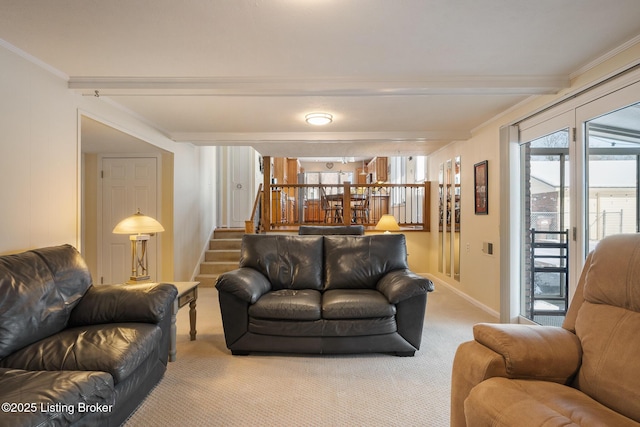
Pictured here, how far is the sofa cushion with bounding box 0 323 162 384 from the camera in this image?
165 cm

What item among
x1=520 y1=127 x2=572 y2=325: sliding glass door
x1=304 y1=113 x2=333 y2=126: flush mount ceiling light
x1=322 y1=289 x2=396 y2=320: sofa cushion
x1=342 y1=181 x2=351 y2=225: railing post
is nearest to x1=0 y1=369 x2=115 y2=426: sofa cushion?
x1=322 y1=289 x2=396 y2=320: sofa cushion

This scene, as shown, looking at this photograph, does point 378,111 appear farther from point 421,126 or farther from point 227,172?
point 227,172

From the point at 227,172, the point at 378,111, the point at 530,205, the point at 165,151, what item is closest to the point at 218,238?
the point at 227,172

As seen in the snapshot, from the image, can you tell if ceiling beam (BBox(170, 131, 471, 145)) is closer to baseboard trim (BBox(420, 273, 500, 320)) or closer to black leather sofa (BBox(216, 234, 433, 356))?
baseboard trim (BBox(420, 273, 500, 320))

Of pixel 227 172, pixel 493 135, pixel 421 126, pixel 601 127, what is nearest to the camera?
pixel 601 127

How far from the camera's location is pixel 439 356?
9.14ft

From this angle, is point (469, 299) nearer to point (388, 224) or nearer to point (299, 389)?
point (388, 224)

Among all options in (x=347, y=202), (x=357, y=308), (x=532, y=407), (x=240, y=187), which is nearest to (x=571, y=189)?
(x=357, y=308)

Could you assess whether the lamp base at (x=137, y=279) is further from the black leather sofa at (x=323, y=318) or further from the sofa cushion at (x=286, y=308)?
the sofa cushion at (x=286, y=308)

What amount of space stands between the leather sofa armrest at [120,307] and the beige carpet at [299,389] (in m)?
0.53

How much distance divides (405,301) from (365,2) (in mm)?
2127

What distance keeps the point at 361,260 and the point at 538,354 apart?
6.55ft

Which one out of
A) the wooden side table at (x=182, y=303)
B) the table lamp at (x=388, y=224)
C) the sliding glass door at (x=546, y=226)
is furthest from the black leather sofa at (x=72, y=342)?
the sliding glass door at (x=546, y=226)

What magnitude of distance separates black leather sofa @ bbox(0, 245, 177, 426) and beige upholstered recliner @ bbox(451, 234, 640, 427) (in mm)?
1607
